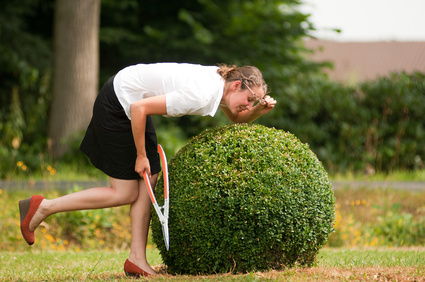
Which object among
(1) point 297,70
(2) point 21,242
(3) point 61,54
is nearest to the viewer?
(2) point 21,242

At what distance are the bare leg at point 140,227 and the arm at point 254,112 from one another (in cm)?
84

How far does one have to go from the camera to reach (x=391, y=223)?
257 inches

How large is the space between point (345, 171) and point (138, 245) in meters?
6.69

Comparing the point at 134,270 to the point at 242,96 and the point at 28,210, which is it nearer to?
the point at 28,210

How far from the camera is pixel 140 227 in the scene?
12.4 feet

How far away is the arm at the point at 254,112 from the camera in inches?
152

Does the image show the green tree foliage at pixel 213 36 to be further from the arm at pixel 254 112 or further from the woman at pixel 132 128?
the woman at pixel 132 128

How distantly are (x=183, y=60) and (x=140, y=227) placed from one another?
7743 mm

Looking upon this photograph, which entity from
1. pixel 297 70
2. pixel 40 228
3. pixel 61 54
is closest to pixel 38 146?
pixel 61 54

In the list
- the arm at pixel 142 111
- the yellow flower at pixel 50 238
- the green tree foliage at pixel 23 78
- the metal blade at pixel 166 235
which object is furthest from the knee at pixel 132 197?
the green tree foliage at pixel 23 78

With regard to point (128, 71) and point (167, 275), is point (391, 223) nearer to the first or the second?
point (167, 275)

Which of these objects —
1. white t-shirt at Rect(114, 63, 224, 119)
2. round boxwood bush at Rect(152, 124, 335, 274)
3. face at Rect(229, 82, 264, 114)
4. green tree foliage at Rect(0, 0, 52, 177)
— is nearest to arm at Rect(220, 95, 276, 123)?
face at Rect(229, 82, 264, 114)

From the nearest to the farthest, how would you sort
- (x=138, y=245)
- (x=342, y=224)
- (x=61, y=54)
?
(x=138, y=245), (x=342, y=224), (x=61, y=54)

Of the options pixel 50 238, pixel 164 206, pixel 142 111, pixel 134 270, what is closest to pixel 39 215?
pixel 134 270
